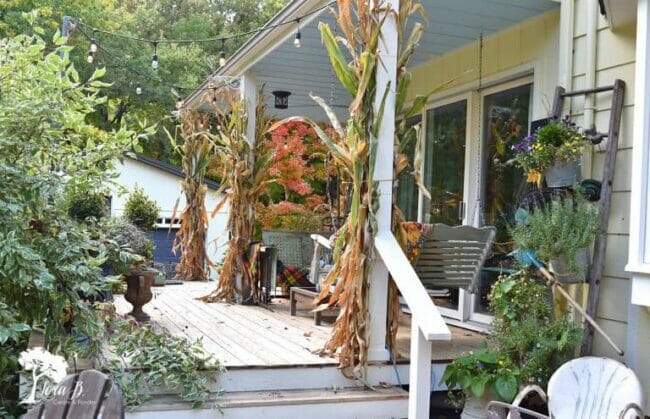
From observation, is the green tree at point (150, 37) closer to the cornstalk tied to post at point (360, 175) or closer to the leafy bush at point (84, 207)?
the leafy bush at point (84, 207)

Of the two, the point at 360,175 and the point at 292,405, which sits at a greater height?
the point at 360,175

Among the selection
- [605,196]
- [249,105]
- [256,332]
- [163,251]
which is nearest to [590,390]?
[605,196]

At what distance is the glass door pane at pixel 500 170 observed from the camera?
5258 mm

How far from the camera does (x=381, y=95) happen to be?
3.87 m

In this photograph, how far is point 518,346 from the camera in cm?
365

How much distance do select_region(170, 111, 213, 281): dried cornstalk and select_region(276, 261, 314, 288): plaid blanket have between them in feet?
7.60

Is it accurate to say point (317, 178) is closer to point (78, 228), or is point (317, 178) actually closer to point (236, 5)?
point (78, 228)

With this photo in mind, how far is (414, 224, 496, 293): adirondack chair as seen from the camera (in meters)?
4.39

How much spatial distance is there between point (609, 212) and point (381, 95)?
1551 millimetres

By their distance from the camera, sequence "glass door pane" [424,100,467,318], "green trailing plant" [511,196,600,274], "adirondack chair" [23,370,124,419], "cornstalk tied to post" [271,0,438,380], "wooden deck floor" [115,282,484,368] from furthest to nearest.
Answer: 1. "glass door pane" [424,100,467,318]
2. "wooden deck floor" [115,282,484,368]
3. "cornstalk tied to post" [271,0,438,380]
4. "green trailing plant" [511,196,600,274]
5. "adirondack chair" [23,370,124,419]

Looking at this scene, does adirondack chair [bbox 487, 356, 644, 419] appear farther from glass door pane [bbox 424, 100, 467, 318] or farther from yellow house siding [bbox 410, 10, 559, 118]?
glass door pane [bbox 424, 100, 467, 318]

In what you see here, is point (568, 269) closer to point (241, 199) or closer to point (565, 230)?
point (565, 230)

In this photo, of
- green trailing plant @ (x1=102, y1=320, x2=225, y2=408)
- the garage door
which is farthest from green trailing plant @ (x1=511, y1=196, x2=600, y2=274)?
the garage door

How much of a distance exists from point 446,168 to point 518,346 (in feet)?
9.39
